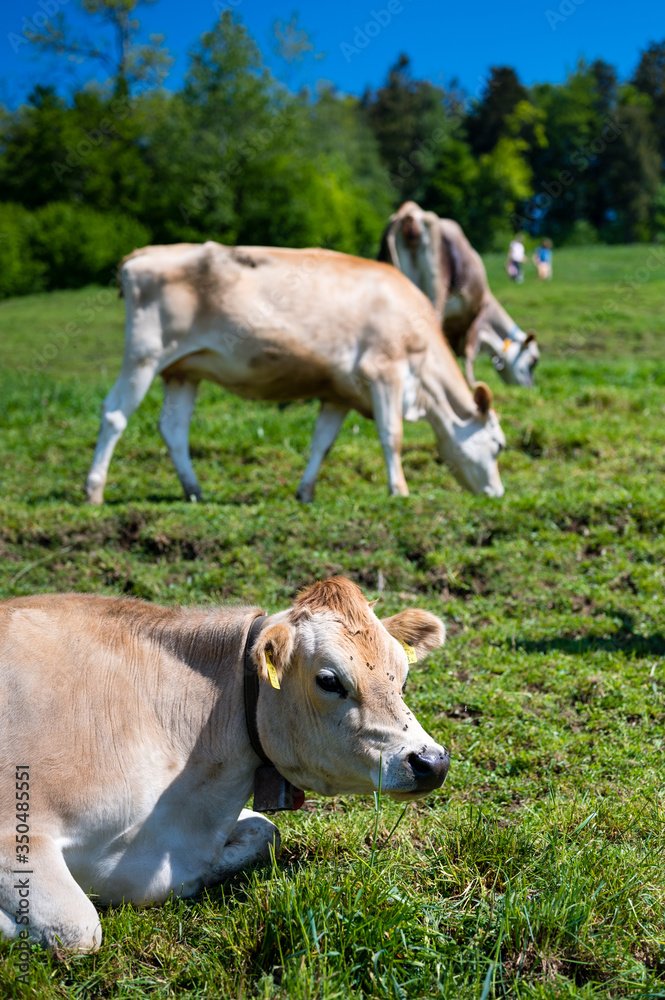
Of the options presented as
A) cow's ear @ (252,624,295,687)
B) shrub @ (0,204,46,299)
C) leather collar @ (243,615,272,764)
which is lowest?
leather collar @ (243,615,272,764)

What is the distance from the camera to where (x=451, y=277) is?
48.1ft

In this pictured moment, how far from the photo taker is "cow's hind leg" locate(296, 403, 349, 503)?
8.71 meters

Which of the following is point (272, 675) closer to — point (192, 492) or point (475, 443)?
point (192, 492)

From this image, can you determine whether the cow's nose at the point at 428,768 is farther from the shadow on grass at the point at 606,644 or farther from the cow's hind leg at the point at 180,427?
the cow's hind leg at the point at 180,427

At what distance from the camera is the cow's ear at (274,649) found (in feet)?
10.1

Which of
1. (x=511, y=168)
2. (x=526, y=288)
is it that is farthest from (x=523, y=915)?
(x=511, y=168)

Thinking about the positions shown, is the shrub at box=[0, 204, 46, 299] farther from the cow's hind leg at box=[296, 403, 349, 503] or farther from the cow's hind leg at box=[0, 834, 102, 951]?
the cow's hind leg at box=[0, 834, 102, 951]

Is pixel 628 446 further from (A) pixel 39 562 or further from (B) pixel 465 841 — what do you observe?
(B) pixel 465 841

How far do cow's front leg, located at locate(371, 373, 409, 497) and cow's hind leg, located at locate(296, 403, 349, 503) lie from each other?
1.44 ft

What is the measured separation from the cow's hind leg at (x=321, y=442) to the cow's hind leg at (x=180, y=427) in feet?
3.26

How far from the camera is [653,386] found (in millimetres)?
13102

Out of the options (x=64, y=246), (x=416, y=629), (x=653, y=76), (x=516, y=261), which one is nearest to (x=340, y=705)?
(x=416, y=629)

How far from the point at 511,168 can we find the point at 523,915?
2673 inches

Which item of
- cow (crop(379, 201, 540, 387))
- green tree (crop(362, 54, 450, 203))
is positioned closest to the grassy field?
cow (crop(379, 201, 540, 387))
